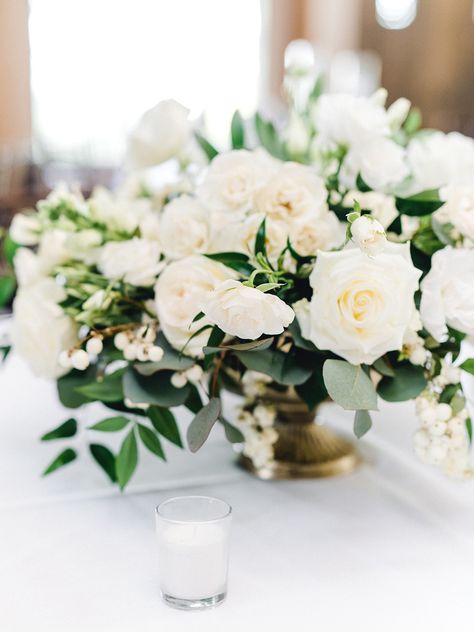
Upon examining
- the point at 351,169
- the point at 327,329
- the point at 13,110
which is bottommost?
the point at 13,110

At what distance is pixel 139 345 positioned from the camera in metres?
0.82

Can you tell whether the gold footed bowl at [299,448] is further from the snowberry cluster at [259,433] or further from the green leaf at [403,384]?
the green leaf at [403,384]

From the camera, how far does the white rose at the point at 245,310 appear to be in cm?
65

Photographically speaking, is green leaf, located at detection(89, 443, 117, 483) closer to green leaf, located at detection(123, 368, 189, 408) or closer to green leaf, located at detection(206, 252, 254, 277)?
green leaf, located at detection(123, 368, 189, 408)

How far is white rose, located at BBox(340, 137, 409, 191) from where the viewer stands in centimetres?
88

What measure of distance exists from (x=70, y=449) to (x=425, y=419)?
1.33ft

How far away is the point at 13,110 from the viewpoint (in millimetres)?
6805

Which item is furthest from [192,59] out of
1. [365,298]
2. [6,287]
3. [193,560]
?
[193,560]

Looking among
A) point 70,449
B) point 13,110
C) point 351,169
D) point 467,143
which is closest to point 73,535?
point 70,449

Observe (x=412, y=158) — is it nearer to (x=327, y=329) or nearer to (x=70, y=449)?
(x=327, y=329)

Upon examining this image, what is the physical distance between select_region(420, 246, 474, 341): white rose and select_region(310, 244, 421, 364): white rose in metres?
0.04

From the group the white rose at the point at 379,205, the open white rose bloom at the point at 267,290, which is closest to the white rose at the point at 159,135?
the open white rose bloom at the point at 267,290

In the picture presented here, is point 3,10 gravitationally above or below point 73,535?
above

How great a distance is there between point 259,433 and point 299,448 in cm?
9
